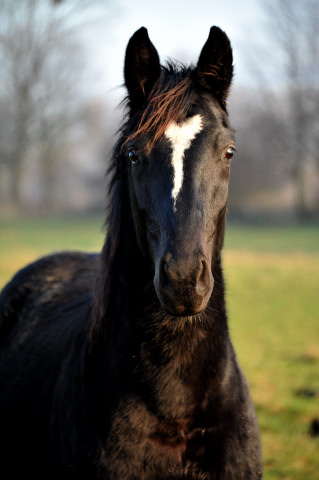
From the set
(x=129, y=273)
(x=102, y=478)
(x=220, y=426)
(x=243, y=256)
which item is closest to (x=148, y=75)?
(x=129, y=273)

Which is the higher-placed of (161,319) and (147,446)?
(161,319)

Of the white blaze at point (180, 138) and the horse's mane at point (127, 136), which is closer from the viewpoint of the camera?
the white blaze at point (180, 138)

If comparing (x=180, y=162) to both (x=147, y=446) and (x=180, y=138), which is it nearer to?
(x=180, y=138)

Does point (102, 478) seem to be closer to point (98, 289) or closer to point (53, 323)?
point (98, 289)

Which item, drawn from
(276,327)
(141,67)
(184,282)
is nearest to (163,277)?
(184,282)

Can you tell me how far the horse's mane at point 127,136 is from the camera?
2229 mm

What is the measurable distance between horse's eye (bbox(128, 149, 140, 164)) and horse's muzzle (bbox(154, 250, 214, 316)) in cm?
62

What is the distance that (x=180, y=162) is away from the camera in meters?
2.14

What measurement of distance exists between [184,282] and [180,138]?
70 cm

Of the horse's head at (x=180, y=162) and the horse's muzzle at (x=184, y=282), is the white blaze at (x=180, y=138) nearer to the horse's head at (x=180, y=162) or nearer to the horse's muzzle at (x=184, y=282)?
the horse's head at (x=180, y=162)

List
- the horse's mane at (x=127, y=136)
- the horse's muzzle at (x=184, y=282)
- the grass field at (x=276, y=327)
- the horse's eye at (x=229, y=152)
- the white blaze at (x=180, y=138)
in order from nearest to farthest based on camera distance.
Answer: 1. the horse's muzzle at (x=184, y=282)
2. the white blaze at (x=180, y=138)
3. the horse's mane at (x=127, y=136)
4. the horse's eye at (x=229, y=152)
5. the grass field at (x=276, y=327)

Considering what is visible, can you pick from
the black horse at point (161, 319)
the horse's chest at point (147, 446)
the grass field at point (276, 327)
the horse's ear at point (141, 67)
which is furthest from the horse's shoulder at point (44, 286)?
the horse's ear at point (141, 67)

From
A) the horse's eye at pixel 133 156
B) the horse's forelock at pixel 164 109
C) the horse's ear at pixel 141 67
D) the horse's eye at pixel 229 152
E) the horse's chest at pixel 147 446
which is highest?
the horse's ear at pixel 141 67

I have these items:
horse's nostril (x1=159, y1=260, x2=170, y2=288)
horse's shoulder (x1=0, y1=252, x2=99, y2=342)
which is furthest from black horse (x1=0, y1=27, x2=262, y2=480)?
horse's shoulder (x1=0, y1=252, x2=99, y2=342)
